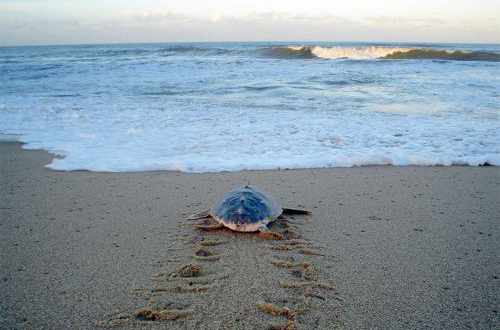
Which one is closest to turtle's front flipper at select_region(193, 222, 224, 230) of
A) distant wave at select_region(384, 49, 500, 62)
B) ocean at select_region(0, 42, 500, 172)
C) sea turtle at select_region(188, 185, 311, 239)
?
sea turtle at select_region(188, 185, 311, 239)

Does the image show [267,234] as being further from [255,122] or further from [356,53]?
[356,53]

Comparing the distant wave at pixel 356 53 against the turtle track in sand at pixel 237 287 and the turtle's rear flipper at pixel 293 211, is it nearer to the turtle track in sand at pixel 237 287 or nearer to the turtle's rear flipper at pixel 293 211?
the turtle's rear flipper at pixel 293 211

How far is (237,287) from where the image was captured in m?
2.41

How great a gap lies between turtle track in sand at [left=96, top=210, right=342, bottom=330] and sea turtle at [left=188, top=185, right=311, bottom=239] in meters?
0.09

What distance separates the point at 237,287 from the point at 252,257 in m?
0.41

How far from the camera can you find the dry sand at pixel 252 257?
2133 mm

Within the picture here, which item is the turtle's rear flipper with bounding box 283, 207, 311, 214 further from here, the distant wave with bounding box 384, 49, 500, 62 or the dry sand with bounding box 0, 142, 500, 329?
the distant wave with bounding box 384, 49, 500, 62

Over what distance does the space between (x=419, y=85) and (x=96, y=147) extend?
1080 cm

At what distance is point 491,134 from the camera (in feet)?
20.5

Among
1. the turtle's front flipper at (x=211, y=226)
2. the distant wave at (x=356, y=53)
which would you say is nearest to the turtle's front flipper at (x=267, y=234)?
the turtle's front flipper at (x=211, y=226)

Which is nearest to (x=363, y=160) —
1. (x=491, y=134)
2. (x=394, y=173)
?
(x=394, y=173)

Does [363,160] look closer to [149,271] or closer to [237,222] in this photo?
[237,222]

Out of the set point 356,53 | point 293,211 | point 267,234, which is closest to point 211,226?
point 267,234

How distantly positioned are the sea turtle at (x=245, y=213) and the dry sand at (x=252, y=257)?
10 centimetres
